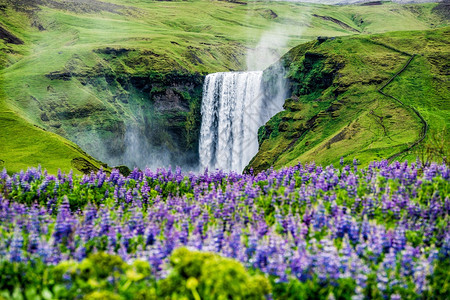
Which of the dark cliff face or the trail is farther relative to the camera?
the dark cliff face

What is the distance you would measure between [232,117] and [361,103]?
2724cm

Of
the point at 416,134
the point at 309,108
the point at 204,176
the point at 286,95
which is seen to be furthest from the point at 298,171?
the point at 286,95

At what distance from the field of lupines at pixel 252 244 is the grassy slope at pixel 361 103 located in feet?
41.8

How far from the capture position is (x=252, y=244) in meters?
8.06

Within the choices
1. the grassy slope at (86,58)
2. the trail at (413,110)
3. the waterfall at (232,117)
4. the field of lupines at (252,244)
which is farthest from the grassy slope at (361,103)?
the grassy slope at (86,58)

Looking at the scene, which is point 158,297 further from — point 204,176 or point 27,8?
point 27,8

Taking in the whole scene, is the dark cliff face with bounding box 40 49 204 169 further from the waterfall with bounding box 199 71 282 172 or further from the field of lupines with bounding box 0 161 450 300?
the field of lupines with bounding box 0 161 450 300

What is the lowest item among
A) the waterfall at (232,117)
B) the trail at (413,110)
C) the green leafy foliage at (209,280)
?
the green leafy foliage at (209,280)

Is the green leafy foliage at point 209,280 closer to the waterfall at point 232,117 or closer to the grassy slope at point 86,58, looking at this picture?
the grassy slope at point 86,58

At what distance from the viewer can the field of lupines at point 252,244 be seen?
21.7ft

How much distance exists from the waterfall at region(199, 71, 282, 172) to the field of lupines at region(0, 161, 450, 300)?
39.8m

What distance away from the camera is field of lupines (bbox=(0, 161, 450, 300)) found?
661 cm

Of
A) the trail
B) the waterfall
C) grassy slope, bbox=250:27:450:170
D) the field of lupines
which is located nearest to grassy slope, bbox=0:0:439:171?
the waterfall

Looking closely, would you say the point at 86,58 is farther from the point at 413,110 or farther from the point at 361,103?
the point at 413,110
